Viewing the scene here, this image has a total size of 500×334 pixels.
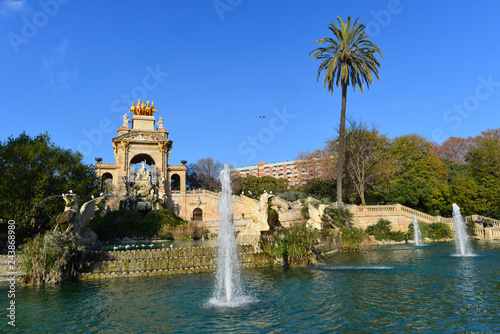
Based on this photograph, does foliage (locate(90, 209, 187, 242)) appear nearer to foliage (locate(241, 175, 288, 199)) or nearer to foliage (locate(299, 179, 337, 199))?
foliage (locate(299, 179, 337, 199))

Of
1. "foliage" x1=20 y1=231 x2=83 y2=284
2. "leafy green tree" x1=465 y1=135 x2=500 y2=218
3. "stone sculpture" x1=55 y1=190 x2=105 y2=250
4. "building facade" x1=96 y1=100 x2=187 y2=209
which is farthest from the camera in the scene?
"building facade" x1=96 y1=100 x2=187 y2=209

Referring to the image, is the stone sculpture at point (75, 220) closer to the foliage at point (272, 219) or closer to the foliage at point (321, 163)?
the foliage at point (272, 219)

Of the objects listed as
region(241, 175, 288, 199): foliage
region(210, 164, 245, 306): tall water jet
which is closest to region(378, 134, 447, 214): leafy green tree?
region(210, 164, 245, 306): tall water jet

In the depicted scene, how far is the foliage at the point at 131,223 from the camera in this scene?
36719 mm

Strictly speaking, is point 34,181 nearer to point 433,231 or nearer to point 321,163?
point 433,231

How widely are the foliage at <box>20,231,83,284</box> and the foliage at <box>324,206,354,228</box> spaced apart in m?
18.5

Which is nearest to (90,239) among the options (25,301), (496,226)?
(25,301)

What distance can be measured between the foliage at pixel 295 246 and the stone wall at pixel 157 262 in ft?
2.62

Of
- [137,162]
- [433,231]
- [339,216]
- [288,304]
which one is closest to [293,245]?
[288,304]

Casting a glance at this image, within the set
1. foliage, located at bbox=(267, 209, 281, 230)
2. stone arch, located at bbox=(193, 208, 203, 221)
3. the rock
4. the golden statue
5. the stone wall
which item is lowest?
the stone wall

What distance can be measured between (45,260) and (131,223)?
26.1 m

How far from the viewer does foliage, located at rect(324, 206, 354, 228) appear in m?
27.9

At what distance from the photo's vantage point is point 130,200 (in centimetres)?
4459

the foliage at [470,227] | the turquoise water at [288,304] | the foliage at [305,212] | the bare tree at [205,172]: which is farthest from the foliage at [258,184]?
the turquoise water at [288,304]
